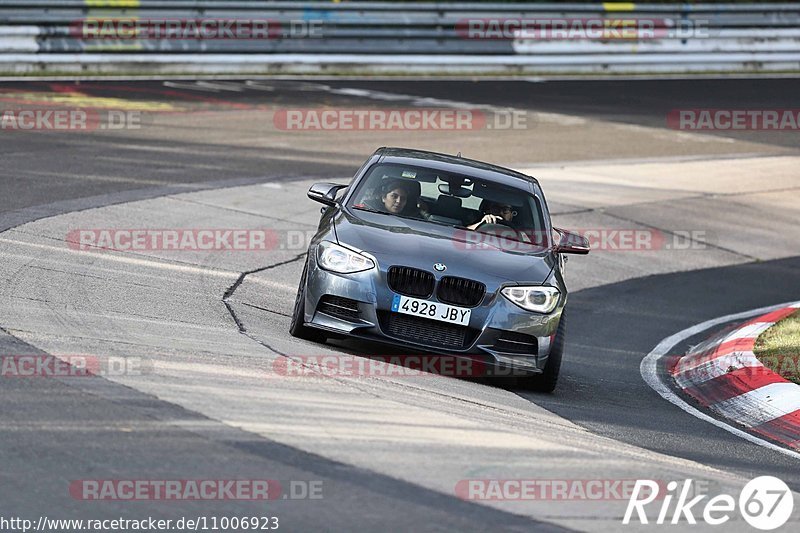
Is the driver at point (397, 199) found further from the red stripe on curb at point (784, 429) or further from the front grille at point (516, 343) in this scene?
the red stripe on curb at point (784, 429)

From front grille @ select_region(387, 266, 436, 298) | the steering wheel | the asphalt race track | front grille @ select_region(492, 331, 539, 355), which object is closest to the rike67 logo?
the asphalt race track

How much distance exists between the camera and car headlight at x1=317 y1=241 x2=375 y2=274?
8945mm

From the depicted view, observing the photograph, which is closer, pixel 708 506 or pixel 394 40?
pixel 708 506

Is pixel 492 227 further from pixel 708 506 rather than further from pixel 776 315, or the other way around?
pixel 708 506

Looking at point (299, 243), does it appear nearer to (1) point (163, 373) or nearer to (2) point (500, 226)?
(2) point (500, 226)

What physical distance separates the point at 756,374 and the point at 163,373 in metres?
4.95

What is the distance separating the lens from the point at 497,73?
2898cm

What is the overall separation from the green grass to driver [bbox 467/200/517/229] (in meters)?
2.36

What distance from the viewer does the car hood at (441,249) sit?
8953 millimetres

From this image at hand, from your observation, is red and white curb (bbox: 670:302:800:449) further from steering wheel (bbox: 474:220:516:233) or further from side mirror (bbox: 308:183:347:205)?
side mirror (bbox: 308:183:347:205)

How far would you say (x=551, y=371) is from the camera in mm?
9242

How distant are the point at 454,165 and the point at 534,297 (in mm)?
1819

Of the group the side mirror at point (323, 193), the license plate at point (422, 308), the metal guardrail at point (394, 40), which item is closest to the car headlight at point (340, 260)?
the license plate at point (422, 308)

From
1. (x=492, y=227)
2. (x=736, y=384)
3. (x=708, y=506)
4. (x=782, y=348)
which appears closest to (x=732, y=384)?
(x=736, y=384)
